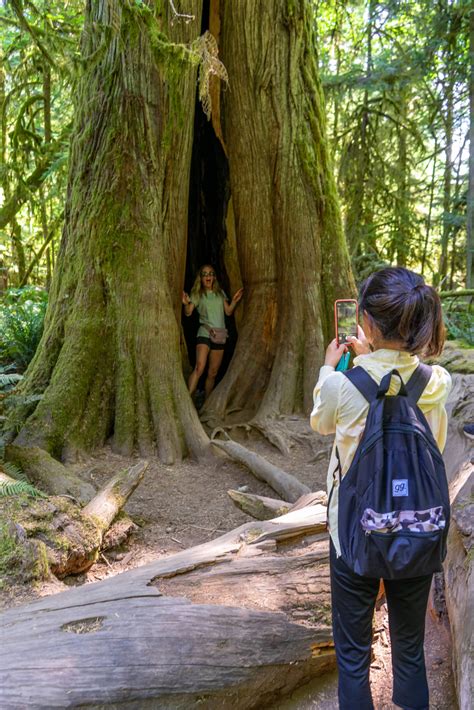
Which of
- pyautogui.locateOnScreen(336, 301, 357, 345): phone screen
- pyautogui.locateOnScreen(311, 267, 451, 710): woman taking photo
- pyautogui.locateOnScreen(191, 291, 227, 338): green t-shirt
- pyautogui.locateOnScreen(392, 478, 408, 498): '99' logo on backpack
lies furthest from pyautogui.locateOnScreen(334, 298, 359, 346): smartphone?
pyautogui.locateOnScreen(191, 291, 227, 338): green t-shirt

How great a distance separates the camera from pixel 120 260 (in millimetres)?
5750

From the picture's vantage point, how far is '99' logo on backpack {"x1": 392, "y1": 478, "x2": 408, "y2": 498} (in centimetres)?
174

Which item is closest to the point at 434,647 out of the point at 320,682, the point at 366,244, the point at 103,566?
the point at 320,682

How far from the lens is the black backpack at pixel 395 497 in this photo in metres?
1.73

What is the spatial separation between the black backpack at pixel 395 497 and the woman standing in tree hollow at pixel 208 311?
18.3 ft

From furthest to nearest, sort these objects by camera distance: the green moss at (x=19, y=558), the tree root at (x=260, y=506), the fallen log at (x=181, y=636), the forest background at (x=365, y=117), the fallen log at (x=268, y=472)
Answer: the forest background at (x=365, y=117) < the fallen log at (x=268, y=472) < the tree root at (x=260, y=506) < the green moss at (x=19, y=558) < the fallen log at (x=181, y=636)

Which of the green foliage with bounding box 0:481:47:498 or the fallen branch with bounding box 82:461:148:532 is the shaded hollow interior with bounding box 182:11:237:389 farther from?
the green foliage with bounding box 0:481:47:498

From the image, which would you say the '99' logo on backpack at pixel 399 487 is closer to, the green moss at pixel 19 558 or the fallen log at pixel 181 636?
the fallen log at pixel 181 636

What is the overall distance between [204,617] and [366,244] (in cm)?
1206

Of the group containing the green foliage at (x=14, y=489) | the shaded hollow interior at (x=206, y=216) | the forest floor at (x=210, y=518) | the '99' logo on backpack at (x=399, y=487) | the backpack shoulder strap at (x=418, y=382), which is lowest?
the forest floor at (x=210, y=518)

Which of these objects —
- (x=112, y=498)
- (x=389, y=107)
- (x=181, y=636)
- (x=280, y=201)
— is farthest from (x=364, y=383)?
(x=389, y=107)

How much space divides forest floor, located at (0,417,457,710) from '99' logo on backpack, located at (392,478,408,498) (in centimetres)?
129

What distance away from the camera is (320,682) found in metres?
2.53

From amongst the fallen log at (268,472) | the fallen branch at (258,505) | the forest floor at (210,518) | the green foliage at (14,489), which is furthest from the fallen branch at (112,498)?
the fallen log at (268,472)
